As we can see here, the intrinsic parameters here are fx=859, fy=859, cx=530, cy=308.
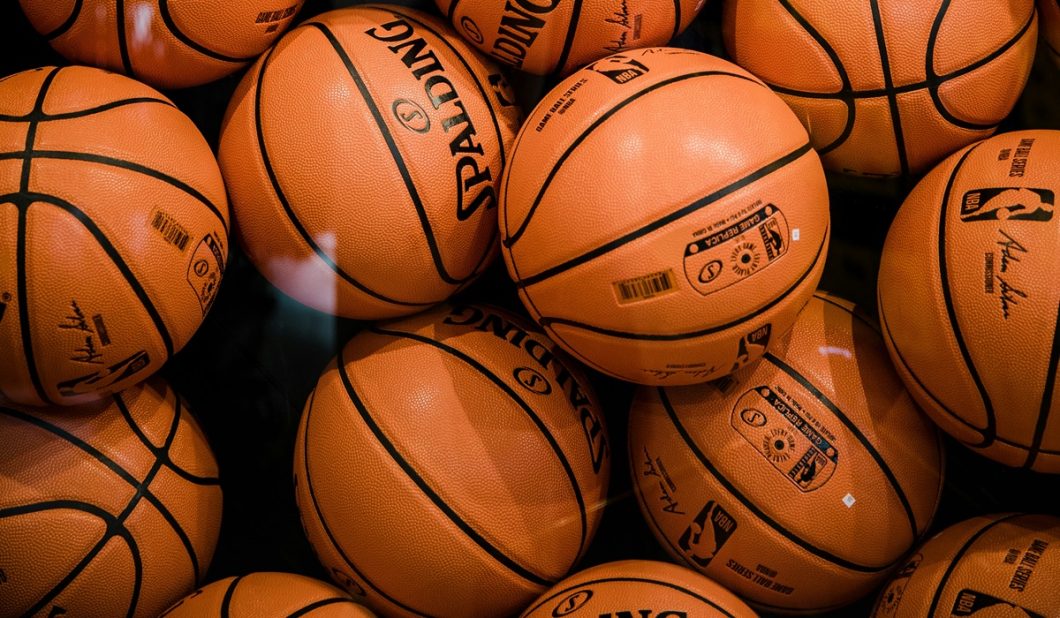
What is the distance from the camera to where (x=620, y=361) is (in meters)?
1.57

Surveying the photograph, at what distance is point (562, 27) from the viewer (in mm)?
1640

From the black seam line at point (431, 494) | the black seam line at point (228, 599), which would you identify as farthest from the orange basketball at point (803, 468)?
the black seam line at point (228, 599)

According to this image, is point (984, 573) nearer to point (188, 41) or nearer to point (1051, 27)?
point (1051, 27)

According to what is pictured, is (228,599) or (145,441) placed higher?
(145,441)

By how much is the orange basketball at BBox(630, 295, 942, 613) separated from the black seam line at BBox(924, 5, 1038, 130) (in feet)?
1.47

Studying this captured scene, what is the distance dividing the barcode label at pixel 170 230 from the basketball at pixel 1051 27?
176cm

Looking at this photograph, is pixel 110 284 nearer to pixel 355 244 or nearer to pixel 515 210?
pixel 355 244

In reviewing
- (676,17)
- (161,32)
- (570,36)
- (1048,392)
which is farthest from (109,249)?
(1048,392)

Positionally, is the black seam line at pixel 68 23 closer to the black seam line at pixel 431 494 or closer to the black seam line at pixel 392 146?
the black seam line at pixel 392 146

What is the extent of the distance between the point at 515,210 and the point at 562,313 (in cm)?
21

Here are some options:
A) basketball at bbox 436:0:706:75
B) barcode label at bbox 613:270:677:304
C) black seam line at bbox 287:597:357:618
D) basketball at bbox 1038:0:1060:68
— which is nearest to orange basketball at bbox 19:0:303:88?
basketball at bbox 436:0:706:75

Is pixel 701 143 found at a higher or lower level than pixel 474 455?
higher

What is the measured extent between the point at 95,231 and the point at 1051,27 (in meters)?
1.90

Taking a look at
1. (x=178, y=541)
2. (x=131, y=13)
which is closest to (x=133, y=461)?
(x=178, y=541)
